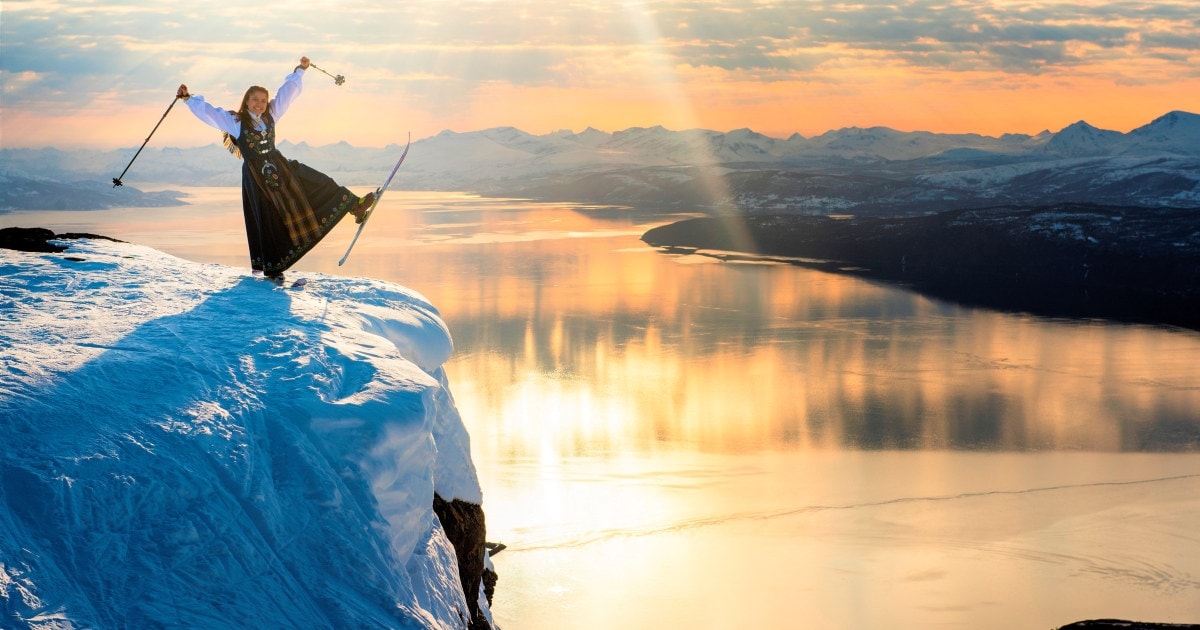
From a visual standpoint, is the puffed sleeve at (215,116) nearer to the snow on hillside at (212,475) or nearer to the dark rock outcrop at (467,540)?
the snow on hillside at (212,475)

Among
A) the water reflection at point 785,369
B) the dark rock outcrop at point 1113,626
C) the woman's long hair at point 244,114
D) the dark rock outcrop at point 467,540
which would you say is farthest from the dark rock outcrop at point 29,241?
the water reflection at point 785,369

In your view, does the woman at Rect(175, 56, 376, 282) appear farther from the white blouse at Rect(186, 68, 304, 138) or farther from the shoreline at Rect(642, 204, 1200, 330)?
the shoreline at Rect(642, 204, 1200, 330)

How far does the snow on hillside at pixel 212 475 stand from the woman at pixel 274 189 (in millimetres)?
2265

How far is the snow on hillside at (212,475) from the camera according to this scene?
4.91 metres

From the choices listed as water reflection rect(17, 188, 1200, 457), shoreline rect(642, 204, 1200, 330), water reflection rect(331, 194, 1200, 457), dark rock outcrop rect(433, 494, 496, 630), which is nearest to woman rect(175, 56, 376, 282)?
dark rock outcrop rect(433, 494, 496, 630)

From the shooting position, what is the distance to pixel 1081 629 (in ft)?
39.2

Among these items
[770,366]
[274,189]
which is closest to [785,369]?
[770,366]

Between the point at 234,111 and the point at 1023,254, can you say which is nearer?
the point at 234,111

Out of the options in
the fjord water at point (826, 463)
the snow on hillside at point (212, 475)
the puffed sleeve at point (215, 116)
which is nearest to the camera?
the snow on hillside at point (212, 475)

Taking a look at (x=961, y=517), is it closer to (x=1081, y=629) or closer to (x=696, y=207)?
(x=1081, y=629)

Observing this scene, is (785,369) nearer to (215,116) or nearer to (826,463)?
(826,463)

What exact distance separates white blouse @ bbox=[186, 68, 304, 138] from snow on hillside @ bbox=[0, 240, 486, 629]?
8.70 feet

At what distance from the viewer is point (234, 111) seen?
10.2 meters

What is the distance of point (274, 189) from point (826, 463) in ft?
49.7
